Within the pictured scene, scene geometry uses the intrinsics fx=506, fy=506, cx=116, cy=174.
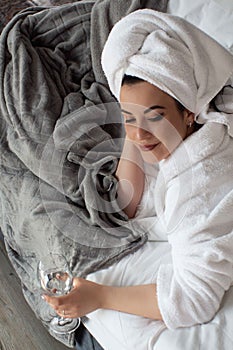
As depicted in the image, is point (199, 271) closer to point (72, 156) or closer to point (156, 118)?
point (156, 118)

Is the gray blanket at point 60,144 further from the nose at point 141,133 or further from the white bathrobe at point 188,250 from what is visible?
the nose at point 141,133

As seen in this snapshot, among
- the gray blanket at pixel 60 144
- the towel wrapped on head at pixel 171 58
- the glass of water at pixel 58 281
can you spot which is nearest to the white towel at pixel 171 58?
the towel wrapped on head at pixel 171 58

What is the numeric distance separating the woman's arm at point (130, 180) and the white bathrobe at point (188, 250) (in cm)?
8

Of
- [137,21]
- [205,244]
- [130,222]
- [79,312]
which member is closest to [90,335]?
[79,312]

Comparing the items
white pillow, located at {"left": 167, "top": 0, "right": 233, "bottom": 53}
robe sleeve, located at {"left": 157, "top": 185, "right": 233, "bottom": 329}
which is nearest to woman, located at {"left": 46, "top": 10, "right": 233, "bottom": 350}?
robe sleeve, located at {"left": 157, "top": 185, "right": 233, "bottom": 329}

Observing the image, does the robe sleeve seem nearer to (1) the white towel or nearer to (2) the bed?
(2) the bed

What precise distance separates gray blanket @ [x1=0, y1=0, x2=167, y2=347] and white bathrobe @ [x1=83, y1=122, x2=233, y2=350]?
0.11m

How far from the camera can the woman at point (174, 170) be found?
2.89ft

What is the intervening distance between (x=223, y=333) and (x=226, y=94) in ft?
1.49

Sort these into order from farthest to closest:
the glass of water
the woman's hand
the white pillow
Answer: the white pillow, the glass of water, the woman's hand

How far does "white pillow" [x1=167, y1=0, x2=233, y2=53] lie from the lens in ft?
4.23

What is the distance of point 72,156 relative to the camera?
3.95ft

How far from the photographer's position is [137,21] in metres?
0.92

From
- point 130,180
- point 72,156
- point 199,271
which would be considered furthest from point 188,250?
point 72,156
